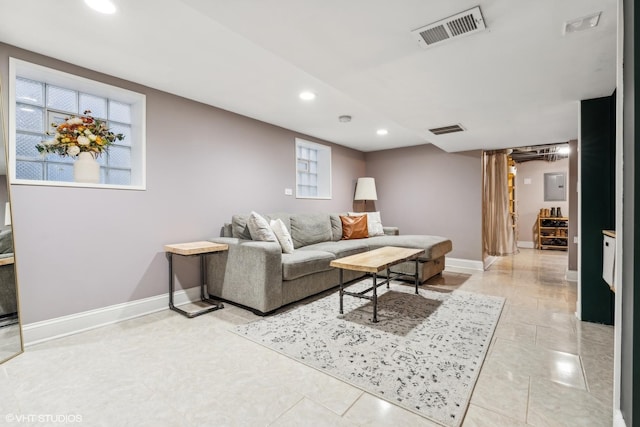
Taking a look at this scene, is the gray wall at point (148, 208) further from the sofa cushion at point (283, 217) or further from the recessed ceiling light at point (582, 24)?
the recessed ceiling light at point (582, 24)

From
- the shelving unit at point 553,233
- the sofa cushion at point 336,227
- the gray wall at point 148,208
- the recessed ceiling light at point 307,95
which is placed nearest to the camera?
the gray wall at point 148,208

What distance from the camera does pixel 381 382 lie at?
170cm

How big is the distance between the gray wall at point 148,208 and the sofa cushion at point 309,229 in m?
0.43

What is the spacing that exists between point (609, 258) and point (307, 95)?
2974 mm

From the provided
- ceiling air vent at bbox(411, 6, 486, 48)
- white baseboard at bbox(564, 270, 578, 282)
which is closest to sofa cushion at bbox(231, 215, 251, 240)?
ceiling air vent at bbox(411, 6, 486, 48)

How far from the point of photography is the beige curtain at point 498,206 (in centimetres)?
598

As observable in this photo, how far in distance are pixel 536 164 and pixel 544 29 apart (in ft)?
23.4

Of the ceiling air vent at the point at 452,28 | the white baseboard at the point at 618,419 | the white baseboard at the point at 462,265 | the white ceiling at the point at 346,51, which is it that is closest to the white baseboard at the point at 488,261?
the white baseboard at the point at 462,265

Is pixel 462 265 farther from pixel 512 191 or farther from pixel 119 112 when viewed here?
pixel 119 112

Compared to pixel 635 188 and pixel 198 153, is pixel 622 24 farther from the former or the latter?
pixel 198 153

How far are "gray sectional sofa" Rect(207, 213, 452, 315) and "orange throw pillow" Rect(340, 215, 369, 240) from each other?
58cm

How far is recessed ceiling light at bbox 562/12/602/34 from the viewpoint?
1.53 m

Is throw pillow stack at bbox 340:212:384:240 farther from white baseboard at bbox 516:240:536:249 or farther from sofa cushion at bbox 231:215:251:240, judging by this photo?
white baseboard at bbox 516:240:536:249

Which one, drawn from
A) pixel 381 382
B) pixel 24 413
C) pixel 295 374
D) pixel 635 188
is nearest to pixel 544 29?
pixel 635 188
